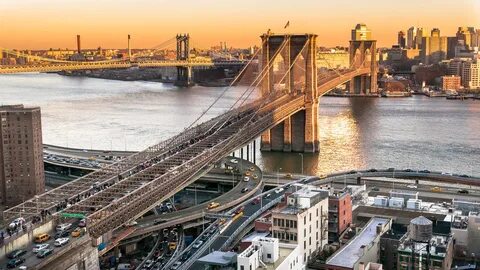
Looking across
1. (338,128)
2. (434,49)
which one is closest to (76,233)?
(338,128)

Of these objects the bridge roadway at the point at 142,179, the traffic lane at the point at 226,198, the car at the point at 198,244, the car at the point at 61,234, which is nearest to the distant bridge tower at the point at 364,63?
the bridge roadway at the point at 142,179

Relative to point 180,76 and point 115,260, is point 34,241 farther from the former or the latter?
point 180,76

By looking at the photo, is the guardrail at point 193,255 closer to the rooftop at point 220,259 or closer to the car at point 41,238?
the rooftop at point 220,259

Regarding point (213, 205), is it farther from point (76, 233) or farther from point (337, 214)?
point (76, 233)

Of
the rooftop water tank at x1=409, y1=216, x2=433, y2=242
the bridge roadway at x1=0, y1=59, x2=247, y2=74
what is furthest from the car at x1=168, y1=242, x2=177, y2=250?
the bridge roadway at x1=0, y1=59, x2=247, y2=74

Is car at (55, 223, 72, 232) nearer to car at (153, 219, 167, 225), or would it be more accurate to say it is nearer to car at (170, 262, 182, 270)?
car at (170, 262, 182, 270)

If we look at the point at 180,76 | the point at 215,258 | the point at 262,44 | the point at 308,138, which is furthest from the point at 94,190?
the point at 180,76

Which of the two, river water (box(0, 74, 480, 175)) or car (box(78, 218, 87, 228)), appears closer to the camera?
car (box(78, 218, 87, 228))
